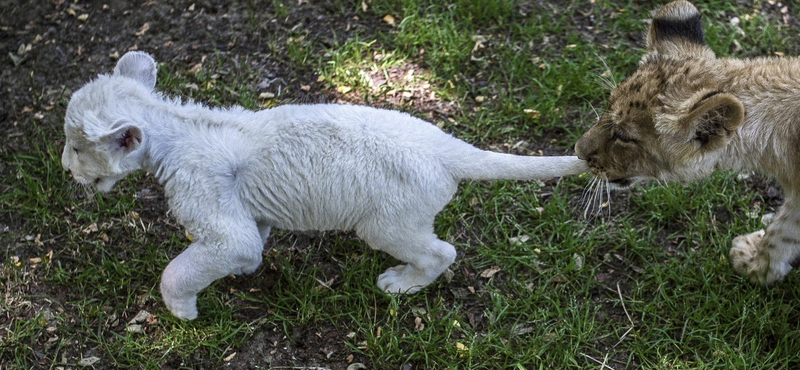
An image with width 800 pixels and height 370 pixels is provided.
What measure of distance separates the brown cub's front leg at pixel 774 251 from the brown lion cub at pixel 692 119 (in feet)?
0.06

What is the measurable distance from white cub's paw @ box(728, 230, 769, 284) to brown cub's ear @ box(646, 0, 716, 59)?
1.34 meters

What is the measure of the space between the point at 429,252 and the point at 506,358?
80cm

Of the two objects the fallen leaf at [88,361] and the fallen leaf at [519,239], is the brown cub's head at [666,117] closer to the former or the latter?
the fallen leaf at [519,239]

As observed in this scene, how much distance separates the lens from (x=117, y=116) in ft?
11.9

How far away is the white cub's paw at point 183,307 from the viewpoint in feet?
13.5

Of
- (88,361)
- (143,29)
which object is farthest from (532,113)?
(88,361)

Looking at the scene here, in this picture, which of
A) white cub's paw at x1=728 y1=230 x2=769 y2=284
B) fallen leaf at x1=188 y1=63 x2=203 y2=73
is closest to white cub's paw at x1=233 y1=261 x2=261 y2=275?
fallen leaf at x1=188 y1=63 x2=203 y2=73

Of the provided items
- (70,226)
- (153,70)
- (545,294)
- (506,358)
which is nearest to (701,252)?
(545,294)

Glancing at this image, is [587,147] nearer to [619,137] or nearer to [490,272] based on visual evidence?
[619,137]

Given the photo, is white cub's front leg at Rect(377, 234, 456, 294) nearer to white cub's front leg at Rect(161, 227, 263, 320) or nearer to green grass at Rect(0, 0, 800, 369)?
green grass at Rect(0, 0, 800, 369)

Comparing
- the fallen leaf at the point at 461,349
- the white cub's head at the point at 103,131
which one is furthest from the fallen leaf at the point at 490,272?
the white cub's head at the point at 103,131

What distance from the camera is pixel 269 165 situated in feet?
12.5

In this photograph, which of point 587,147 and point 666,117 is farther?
point 587,147

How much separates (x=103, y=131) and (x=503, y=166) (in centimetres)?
209
